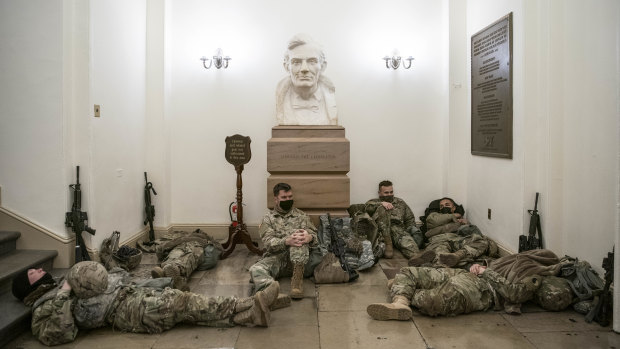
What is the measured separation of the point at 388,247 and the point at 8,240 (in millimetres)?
4285

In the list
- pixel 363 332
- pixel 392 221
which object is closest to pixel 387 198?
pixel 392 221

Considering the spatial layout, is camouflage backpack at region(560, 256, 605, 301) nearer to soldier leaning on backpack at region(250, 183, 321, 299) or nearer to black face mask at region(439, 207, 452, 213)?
black face mask at region(439, 207, 452, 213)

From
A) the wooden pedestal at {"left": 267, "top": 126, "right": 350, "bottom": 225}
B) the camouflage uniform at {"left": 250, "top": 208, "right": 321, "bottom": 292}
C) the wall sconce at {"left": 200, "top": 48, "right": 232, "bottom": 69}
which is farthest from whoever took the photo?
the wall sconce at {"left": 200, "top": 48, "right": 232, "bottom": 69}

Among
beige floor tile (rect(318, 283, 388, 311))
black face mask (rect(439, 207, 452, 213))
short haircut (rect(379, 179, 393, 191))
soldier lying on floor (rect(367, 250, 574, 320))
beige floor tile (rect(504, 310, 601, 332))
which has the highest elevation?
short haircut (rect(379, 179, 393, 191))

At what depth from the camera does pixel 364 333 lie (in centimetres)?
337

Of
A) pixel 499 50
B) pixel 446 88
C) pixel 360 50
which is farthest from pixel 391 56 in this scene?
pixel 499 50

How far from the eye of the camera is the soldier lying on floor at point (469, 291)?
142 inches

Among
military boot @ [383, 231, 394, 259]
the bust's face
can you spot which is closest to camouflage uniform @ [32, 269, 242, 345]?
military boot @ [383, 231, 394, 259]

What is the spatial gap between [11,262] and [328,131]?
3.77 meters

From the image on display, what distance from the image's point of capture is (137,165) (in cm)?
616

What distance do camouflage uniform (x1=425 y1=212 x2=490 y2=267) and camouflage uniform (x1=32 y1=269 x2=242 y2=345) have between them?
266cm

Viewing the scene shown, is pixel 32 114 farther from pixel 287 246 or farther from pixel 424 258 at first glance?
pixel 424 258

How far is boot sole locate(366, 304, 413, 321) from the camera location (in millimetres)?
3545

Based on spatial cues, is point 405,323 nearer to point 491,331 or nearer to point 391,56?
point 491,331
